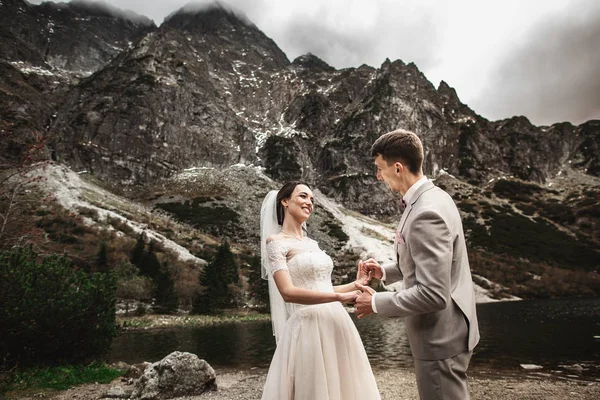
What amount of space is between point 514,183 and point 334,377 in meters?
185

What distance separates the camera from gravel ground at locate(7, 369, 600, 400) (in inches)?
395

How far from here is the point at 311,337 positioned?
3.72 m

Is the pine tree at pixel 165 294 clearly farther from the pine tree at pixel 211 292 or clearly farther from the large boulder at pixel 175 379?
the large boulder at pixel 175 379

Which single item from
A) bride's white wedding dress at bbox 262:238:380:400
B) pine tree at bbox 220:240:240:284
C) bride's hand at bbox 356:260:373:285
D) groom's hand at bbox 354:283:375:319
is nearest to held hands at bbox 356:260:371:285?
bride's hand at bbox 356:260:373:285

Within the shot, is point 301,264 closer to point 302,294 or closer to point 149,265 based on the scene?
point 302,294

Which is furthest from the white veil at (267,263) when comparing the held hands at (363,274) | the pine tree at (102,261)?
the pine tree at (102,261)

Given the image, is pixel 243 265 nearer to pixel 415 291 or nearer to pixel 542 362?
pixel 542 362

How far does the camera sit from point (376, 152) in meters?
2.96

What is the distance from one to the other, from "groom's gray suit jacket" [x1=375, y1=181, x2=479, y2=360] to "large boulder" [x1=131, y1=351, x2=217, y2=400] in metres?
9.63

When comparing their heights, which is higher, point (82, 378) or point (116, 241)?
point (116, 241)

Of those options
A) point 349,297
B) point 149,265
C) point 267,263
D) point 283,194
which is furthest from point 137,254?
point 349,297

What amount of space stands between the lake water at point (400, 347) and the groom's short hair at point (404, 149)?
50.9ft

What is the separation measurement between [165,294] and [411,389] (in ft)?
119

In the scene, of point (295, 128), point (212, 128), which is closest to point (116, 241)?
point (212, 128)
